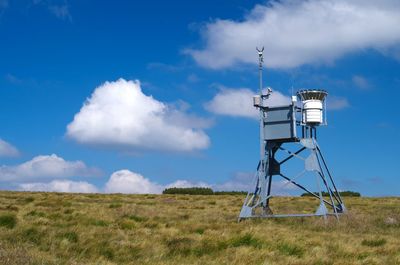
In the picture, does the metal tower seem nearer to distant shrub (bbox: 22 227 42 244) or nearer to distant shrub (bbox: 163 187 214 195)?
distant shrub (bbox: 22 227 42 244)

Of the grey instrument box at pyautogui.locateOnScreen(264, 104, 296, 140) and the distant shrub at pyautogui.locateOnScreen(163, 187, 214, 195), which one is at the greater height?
the grey instrument box at pyautogui.locateOnScreen(264, 104, 296, 140)

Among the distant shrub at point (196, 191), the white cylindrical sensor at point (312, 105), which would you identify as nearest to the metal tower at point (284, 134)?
the white cylindrical sensor at point (312, 105)

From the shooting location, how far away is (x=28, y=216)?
24141mm

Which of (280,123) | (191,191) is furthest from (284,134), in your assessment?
(191,191)

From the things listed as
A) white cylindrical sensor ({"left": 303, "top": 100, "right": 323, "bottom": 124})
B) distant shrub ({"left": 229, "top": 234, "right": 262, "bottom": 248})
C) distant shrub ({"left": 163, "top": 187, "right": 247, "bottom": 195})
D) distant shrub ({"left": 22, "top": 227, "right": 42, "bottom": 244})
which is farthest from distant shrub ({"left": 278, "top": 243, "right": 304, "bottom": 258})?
distant shrub ({"left": 163, "top": 187, "right": 247, "bottom": 195})

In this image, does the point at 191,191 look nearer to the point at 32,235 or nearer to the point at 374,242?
the point at 374,242

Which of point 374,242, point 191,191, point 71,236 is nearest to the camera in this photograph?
point 71,236

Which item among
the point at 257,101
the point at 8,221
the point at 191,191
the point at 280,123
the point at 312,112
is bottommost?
the point at 8,221

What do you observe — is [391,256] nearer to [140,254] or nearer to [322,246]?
[322,246]

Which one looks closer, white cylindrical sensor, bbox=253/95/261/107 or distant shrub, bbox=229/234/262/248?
distant shrub, bbox=229/234/262/248

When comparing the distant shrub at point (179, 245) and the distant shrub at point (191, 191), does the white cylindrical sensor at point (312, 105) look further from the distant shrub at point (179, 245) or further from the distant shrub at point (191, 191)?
the distant shrub at point (191, 191)

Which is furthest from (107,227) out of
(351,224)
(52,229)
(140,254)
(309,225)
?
(351,224)

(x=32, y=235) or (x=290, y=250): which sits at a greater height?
(x=32, y=235)

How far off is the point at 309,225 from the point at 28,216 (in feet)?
43.0
